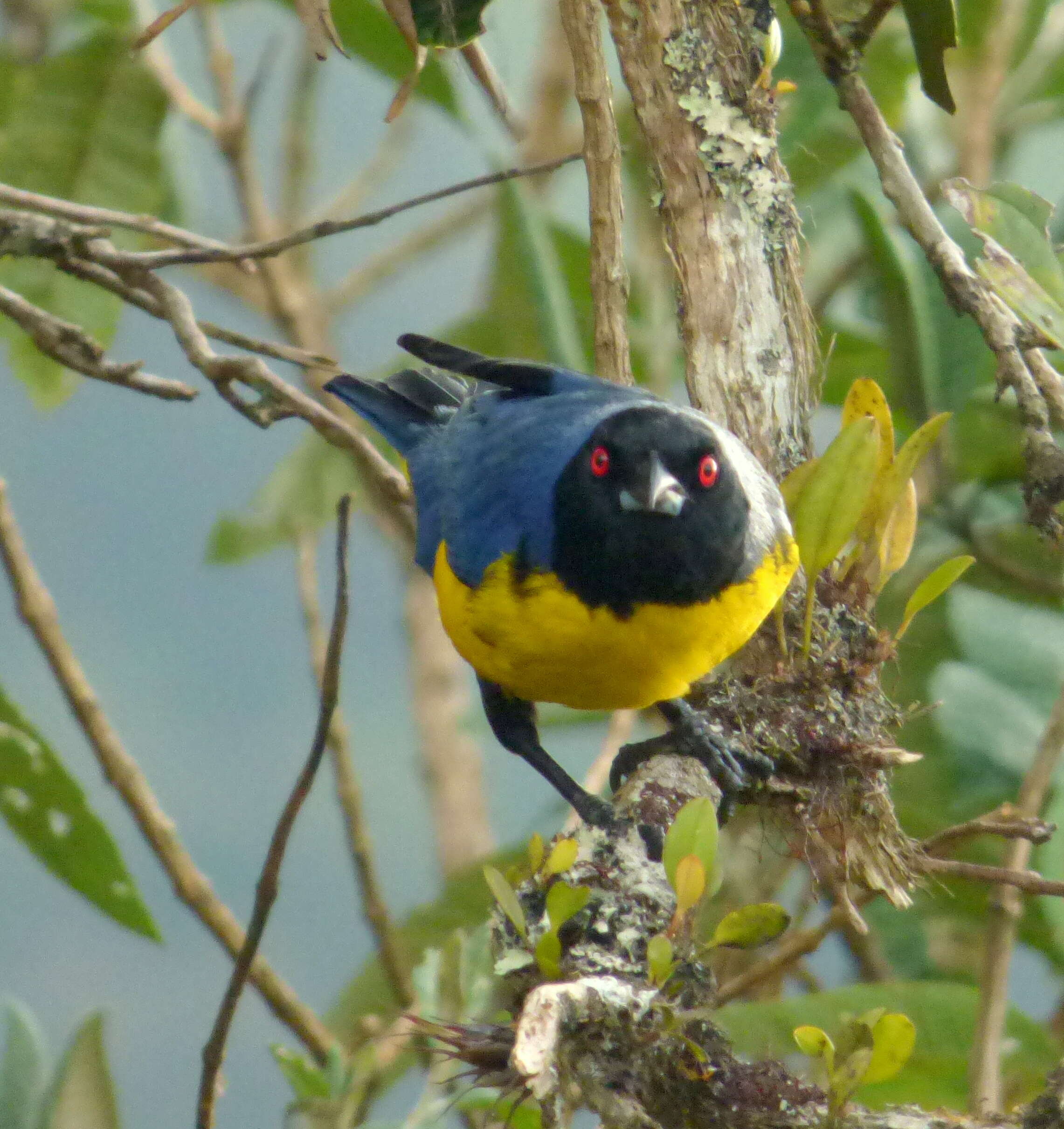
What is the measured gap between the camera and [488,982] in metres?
1.53

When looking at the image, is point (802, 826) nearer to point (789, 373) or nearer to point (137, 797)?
point (789, 373)

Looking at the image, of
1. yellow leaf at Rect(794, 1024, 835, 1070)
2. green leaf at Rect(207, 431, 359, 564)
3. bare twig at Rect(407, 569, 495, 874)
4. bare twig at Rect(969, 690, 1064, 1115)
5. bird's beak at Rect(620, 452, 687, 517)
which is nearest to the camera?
yellow leaf at Rect(794, 1024, 835, 1070)

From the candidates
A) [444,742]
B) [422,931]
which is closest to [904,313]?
[422,931]

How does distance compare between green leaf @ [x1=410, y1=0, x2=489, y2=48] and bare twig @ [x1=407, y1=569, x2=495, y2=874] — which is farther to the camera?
bare twig @ [x1=407, y1=569, x2=495, y2=874]

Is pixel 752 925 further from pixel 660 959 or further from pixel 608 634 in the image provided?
pixel 608 634

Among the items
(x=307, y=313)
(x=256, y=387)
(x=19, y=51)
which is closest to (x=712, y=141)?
(x=256, y=387)

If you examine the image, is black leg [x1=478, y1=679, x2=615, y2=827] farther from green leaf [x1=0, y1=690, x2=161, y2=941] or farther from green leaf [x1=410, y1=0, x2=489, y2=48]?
green leaf [x1=410, y1=0, x2=489, y2=48]

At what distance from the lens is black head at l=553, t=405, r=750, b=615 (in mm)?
1297

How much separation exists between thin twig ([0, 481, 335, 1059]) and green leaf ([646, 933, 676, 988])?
0.83 meters

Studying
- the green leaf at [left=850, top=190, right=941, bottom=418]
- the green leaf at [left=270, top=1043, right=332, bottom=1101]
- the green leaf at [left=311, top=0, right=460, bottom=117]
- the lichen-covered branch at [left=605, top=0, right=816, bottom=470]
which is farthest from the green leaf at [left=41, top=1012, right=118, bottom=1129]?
the green leaf at [left=311, top=0, right=460, bottom=117]

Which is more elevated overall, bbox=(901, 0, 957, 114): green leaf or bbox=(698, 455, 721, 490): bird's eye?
bbox=(901, 0, 957, 114): green leaf

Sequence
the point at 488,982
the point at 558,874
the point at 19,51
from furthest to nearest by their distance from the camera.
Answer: the point at 19,51, the point at 488,982, the point at 558,874

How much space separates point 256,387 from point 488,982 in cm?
70

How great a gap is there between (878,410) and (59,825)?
3.79 feet
